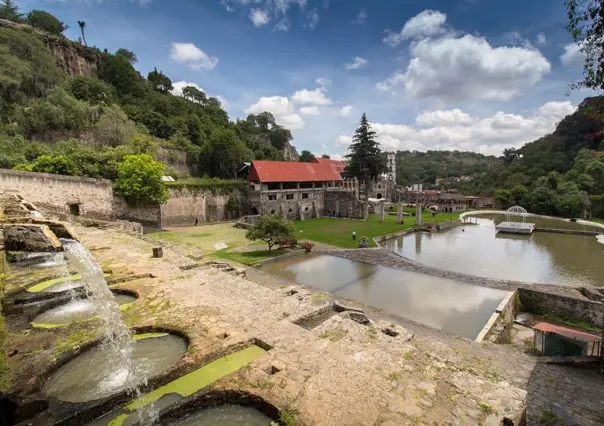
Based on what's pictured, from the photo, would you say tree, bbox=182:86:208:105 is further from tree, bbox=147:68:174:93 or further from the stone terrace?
the stone terrace

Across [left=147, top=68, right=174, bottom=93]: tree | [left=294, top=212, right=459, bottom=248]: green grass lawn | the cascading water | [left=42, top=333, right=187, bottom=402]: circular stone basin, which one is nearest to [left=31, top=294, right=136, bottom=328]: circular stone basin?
the cascading water

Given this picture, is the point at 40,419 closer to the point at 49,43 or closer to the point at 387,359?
the point at 387,359

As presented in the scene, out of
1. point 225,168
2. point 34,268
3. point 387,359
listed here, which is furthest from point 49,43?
point 387,359

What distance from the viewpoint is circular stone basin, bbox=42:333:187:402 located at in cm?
394

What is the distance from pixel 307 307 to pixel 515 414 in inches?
174

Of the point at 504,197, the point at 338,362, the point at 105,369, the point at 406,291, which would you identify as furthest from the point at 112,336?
the point at 504,197

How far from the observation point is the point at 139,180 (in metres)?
21.1

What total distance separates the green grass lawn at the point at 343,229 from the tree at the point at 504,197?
26.7 metres

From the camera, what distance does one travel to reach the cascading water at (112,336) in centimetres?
395

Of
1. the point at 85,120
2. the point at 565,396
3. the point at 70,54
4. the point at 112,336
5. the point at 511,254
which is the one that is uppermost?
Answer: the point at 70,54

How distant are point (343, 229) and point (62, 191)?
2057 centimetres

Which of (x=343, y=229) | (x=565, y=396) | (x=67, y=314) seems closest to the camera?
(x=565, y=396)

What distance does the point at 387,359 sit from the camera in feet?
15.5

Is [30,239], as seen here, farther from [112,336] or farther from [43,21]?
[43,21]
